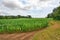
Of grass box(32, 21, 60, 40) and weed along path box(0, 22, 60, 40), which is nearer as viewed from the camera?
grass box(32, 21, 60, 40)

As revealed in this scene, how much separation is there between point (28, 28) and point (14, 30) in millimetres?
3143

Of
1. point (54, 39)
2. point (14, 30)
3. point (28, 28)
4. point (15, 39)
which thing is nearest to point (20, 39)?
point (15, 39)

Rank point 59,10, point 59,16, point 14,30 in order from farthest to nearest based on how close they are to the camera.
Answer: point 59,10 → point 59,16 → point 14,30

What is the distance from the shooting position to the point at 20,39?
17453mm

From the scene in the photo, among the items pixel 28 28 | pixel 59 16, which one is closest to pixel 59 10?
pixel 59 16

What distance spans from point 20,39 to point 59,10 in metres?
49.6

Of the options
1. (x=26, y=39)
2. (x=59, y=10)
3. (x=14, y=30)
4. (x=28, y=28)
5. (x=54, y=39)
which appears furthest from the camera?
(x=59, y=10)

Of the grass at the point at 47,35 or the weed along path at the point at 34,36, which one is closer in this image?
the grass at the point at 47,35

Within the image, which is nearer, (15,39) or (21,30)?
(15,39)

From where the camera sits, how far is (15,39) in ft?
58.2

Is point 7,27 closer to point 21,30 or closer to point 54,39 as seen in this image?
point 21,30

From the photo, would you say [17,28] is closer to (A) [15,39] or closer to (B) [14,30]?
(B) [14,30]

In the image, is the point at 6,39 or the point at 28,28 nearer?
the point at 6,39

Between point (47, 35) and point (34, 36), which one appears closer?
point (34, 36)
